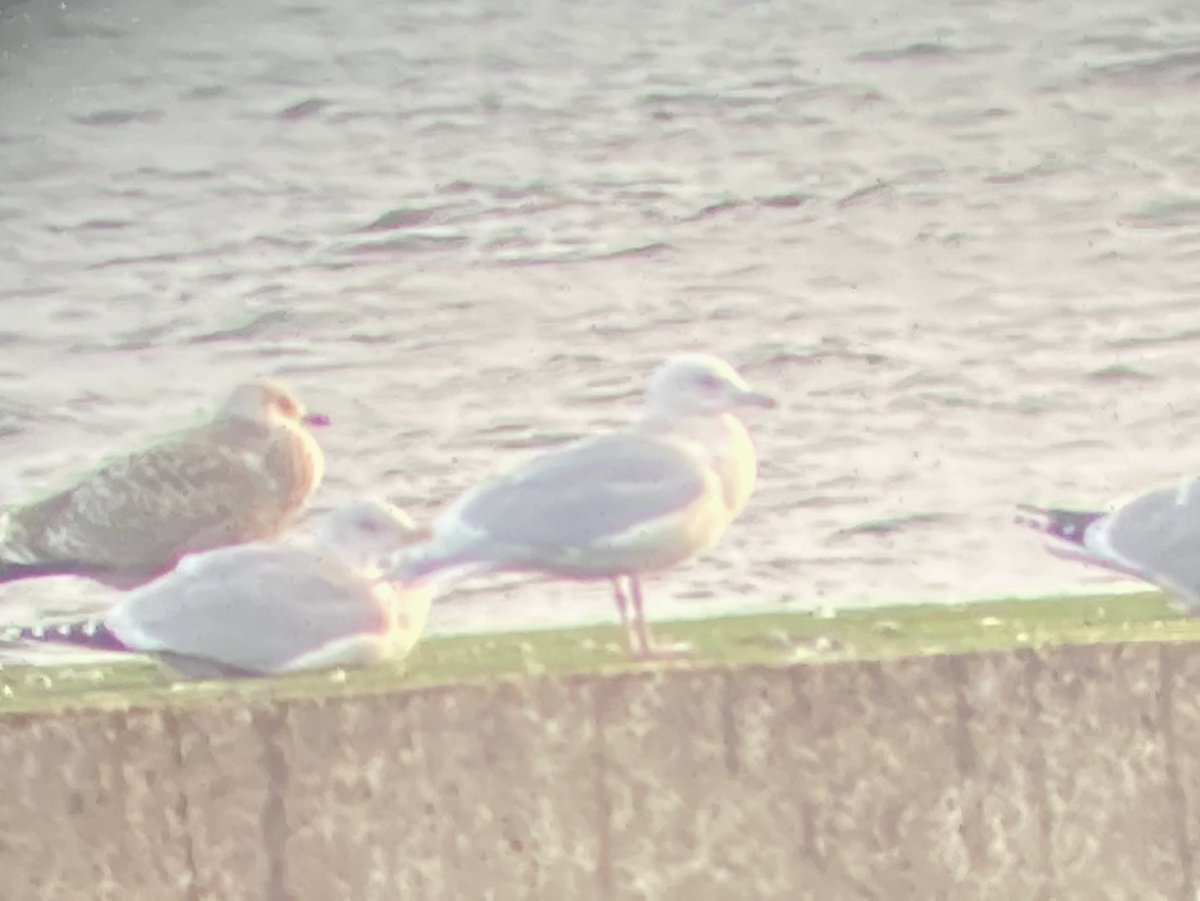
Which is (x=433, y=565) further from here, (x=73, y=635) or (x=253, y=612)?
(x=73, y=635)

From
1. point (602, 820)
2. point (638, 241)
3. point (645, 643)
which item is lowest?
point (602, 820)

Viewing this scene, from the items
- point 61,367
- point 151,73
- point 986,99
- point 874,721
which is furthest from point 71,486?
point 986,99

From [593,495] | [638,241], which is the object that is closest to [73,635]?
[593,495]

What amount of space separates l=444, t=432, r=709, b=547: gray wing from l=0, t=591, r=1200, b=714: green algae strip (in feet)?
0.27

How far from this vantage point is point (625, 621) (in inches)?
49.1

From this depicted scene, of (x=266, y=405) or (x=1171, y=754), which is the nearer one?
(x=1171, y=754)

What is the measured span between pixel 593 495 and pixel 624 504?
21mm

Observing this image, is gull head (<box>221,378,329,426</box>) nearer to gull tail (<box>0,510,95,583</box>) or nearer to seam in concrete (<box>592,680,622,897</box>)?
gull tail (<box>0,510,95,583</box>)

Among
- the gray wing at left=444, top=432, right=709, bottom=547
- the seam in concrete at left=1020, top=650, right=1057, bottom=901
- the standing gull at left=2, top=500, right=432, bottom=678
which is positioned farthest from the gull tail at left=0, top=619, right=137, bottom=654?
the seam in concrete at left=1020, top=650, right=1057, bottom=901

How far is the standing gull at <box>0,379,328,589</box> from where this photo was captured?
1286 mm

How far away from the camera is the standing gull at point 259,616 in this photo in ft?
4.01

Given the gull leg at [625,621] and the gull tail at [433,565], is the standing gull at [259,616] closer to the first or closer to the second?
the gull tail at [433,565]

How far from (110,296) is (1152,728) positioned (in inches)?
30.2

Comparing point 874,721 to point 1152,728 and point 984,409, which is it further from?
point 984,409
